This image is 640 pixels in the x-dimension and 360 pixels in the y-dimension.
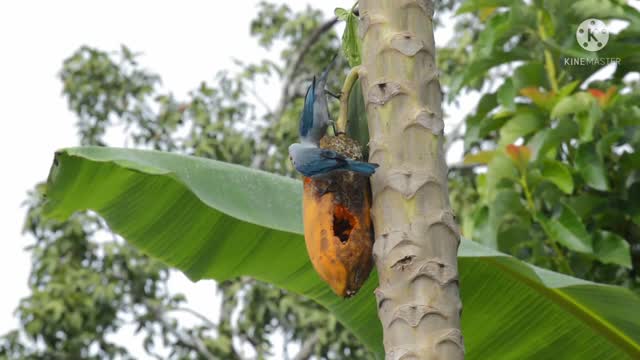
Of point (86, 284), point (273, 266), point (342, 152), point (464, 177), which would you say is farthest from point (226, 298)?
point (342, 152)

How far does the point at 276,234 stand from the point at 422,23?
99cm

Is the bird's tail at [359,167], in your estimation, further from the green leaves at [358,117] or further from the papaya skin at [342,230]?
the green leaves at [358,117]

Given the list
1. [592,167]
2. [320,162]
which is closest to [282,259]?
[320,162]

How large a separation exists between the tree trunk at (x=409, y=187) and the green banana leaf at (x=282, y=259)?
2.33 ft

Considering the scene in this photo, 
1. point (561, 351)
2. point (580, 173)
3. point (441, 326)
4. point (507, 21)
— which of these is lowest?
point (441, 326)

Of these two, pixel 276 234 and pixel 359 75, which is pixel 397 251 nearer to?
pixel 359 75

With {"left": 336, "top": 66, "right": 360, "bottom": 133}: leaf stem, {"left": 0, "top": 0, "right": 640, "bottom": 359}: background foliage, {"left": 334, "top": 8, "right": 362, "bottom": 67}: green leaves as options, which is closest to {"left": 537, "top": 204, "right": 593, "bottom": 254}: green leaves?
{"left": 0, "top": 0, "right": 640, "bottom": 359}: background foliage

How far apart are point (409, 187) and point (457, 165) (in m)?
5.19

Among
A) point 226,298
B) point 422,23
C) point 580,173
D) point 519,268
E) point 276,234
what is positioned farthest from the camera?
point 226,298

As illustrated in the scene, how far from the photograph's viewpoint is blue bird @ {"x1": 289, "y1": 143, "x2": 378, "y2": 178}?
1.47 meters

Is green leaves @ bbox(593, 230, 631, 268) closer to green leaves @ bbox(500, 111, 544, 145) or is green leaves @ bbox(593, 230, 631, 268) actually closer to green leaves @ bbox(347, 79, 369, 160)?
green leaves @ bbox(500, 111, 544, 145)

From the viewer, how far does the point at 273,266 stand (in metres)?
2.54

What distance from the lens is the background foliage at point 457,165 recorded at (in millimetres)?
3752

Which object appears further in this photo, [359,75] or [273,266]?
[273,266]
